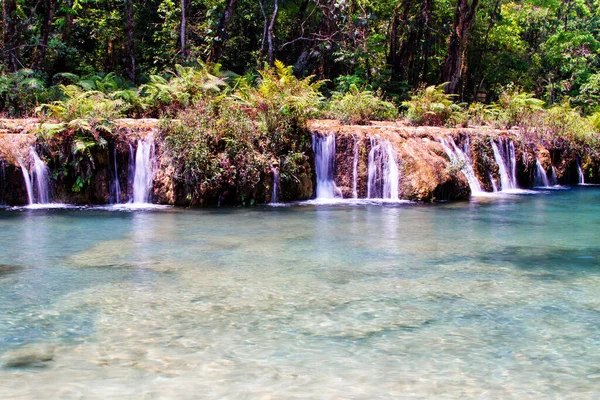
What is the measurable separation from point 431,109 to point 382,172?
5269 mm

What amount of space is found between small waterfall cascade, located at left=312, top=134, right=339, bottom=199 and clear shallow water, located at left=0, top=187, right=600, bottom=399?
5.31m

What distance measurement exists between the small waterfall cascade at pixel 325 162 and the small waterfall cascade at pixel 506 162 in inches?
248

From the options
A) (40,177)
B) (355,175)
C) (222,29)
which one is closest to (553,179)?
(355,175)

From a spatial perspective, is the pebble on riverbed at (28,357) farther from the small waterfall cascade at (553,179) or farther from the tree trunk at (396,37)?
the tree trunk at (396,37)

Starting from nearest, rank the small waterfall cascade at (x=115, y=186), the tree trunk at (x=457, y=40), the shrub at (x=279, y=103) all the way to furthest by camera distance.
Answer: the small waterfall cascade at (x=115, y=186), the shrub at (x=279, y=103), the tree trunk at (x=457, y=40)

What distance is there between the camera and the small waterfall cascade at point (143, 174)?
49.1 ft

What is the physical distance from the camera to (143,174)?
1499 centimetres

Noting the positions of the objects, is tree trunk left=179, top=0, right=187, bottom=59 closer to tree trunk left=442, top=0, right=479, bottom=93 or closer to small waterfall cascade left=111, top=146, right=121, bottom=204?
small waterfall cascade left=111, top=146, right=121, bottom=204

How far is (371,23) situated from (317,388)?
2691 cm

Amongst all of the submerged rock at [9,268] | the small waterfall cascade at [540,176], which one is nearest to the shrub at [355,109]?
the small waterfall cascade at [540,176]

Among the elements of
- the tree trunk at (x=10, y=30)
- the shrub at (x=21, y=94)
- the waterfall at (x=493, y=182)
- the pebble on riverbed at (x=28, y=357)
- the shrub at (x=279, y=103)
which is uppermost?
the tree trunk at (x=10, y=30)

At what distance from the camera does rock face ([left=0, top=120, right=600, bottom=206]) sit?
47.8 ft

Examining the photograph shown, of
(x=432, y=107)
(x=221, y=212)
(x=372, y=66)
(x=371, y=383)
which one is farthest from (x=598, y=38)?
(x=371, y=383)

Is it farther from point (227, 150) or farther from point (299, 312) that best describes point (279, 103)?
point (299, 312)
